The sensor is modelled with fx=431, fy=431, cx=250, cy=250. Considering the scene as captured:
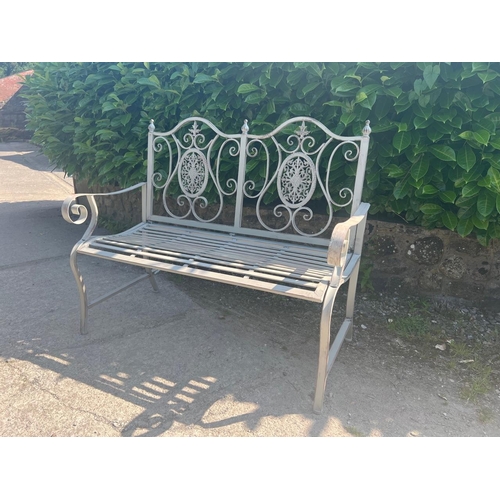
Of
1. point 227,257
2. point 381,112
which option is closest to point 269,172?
point 381,112

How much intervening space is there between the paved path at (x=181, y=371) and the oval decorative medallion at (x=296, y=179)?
798 mm

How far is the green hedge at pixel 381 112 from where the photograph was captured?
2434 mm

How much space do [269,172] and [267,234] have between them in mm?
590

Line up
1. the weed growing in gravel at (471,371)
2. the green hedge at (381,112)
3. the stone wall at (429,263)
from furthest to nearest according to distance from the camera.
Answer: the stone wall at (429,263) < the green hedge at (381,112) < the weed growing in gravel at (471,371)

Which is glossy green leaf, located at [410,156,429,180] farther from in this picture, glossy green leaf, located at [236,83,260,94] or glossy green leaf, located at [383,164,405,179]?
glossy green leaf, located at [236,83,260,94]

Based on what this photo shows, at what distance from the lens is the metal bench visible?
1978 mm

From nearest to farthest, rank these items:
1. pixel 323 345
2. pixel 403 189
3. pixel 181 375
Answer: pixel 323 345 → pixel 181 375 → pixel 403 189

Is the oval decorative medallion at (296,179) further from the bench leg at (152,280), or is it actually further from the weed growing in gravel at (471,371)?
the weed growing in gravel at (471,371)

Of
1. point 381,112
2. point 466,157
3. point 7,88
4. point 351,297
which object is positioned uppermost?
point 7,88

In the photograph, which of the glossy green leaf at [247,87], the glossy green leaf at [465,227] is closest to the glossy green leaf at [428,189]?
the glossy green leaf at [465,227]

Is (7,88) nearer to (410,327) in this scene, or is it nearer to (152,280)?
(152,280)

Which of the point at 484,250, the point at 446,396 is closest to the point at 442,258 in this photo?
the point at 484,250

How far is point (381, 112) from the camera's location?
103 inches

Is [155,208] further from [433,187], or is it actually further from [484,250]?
[484,250]
